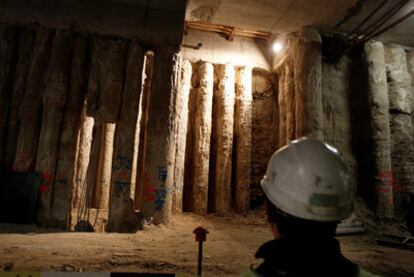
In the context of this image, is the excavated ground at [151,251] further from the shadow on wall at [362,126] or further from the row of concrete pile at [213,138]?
the row of concrete pile at [213,138]

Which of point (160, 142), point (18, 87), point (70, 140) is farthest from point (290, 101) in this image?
point (18, 87)

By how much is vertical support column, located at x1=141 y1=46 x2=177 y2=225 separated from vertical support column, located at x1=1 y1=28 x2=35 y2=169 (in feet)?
9.05

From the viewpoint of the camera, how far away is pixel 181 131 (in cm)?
892

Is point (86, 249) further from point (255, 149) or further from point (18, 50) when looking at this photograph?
point (255, 149)

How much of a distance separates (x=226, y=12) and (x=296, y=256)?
7.64m

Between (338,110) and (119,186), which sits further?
(338,110)

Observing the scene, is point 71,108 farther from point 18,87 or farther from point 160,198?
point 160,198

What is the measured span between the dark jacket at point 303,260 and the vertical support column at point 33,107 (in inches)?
256

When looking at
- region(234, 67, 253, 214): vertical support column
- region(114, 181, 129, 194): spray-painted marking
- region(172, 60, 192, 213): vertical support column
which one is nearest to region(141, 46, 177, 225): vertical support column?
region(114, 181, 129, 194): spray-painted marking

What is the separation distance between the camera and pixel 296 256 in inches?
45.6

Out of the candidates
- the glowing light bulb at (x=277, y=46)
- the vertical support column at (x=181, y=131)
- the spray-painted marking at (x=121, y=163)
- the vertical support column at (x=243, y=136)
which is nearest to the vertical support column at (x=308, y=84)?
the glowing light bulb at (x=277, y=46)

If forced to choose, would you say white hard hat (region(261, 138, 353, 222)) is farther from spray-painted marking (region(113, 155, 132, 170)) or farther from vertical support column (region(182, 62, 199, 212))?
vertical support column (region(182, 62, 199, 212))

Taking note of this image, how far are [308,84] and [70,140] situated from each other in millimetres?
5795

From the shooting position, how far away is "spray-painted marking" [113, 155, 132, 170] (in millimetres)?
6508
